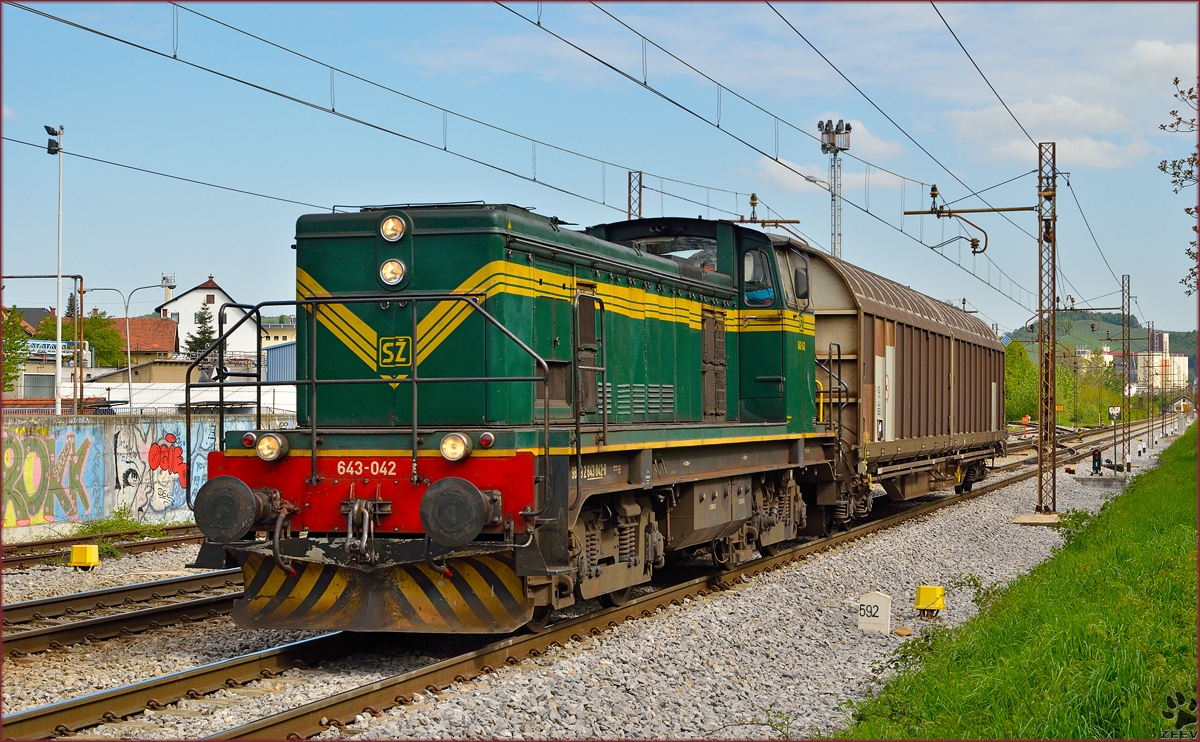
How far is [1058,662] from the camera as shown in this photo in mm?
6551

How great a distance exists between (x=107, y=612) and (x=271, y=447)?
9.96ft

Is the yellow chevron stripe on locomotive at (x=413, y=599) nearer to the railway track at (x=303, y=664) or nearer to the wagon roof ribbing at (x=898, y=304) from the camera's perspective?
the railway track at (x=303, y=664)

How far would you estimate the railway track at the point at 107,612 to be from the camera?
8.13m

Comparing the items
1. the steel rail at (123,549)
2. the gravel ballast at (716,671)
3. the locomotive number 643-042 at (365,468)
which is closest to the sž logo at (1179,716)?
the gravel ballast at (716,671)

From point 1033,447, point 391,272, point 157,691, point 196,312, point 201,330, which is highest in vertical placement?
point 196,312

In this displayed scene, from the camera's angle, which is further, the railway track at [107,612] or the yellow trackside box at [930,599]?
the yellow trackside box at [930,599]

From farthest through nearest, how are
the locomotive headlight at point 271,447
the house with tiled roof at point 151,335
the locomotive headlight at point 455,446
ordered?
1. the house with tiled roof at point 151,335
2. the locomotive headlight at point 271,447
3. the locomotive headlight at point 455,446

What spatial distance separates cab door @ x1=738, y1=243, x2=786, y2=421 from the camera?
40.8 ft

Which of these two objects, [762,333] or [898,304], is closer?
[762,333]

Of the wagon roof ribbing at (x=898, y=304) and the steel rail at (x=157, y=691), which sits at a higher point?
the wagon roof ribbing at (x=898, y=304)

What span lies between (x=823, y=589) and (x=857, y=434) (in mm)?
4099

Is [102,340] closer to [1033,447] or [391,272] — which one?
[1033,447]

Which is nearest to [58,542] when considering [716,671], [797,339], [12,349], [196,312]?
[797,339]

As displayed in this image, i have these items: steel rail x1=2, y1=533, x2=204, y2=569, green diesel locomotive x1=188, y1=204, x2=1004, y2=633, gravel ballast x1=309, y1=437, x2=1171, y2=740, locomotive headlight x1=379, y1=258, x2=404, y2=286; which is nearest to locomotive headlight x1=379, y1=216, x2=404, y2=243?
green diesel locomotive x1=188, y1=204, x2=1004, y2=633
